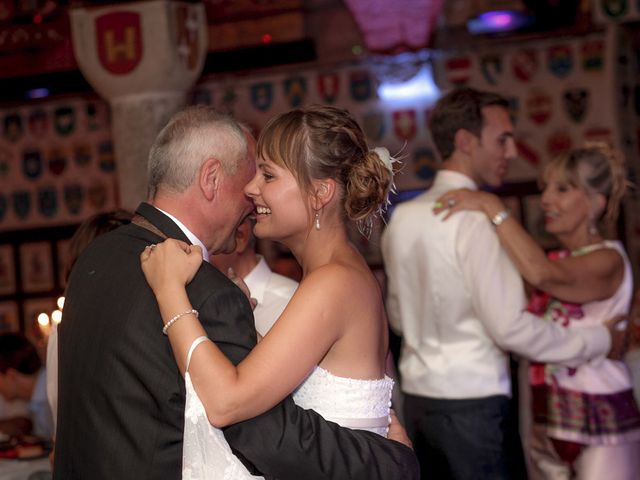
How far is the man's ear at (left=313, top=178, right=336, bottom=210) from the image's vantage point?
7.82ft

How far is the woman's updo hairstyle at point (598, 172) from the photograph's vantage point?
13.1 feet

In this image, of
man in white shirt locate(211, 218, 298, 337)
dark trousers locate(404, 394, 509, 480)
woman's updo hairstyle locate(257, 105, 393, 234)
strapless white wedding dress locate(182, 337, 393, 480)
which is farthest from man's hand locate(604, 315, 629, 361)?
woman's updo hairstyle locate(257, 105, 393, 234)

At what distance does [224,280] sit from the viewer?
7.06 ft

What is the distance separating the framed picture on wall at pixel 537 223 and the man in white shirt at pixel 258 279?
4.30 meters

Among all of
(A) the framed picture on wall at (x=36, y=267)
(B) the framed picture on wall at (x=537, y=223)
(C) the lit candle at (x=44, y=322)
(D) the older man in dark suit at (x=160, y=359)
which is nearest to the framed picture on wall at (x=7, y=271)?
(A) the framed picture on wall at (x=36, y=267)

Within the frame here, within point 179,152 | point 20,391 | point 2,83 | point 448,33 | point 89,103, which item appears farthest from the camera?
point 89,103

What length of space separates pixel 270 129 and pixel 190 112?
0.19m

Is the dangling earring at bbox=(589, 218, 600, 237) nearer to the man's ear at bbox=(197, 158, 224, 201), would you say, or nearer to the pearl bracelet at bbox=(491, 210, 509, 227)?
the pearl bracelet at bbox=(491, 210, 509, 227)

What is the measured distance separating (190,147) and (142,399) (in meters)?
0.57

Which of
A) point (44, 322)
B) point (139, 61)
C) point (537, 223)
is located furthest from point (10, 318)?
point (44, 322)

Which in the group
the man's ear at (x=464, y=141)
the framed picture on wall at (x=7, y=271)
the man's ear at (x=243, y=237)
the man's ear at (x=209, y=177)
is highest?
the man's ear at (x=209, y=177)

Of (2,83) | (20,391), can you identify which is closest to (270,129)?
(20,391)

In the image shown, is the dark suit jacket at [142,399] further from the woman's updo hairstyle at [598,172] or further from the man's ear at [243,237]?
the woman's updo hairstyle at [598,172]

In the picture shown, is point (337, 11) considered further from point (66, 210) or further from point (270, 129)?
point (270, 129)
